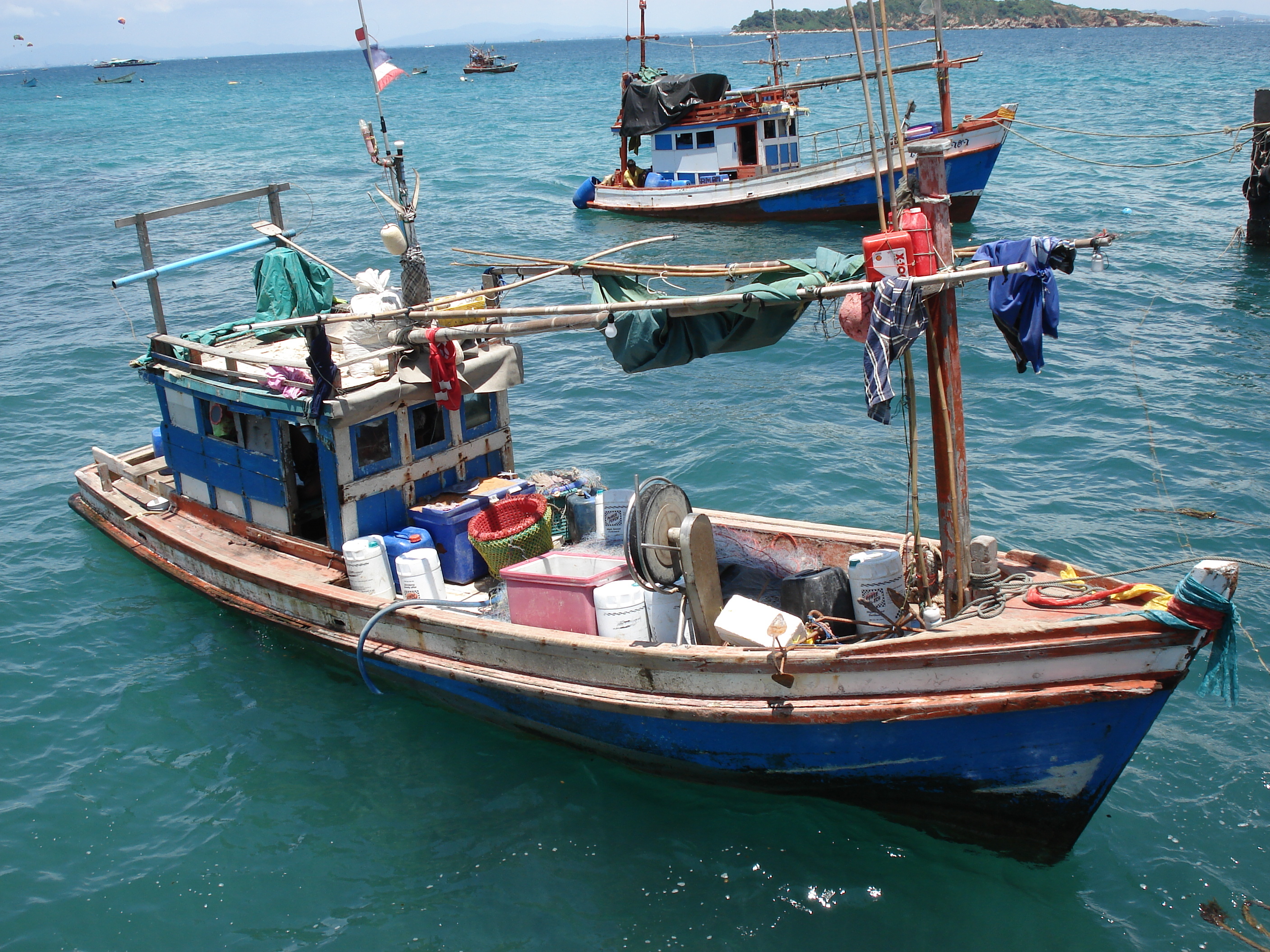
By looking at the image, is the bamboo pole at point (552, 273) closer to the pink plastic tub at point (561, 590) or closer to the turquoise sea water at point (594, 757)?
the pink plastic tub at point (561, 590)

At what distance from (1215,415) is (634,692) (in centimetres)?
1198

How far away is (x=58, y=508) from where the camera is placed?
1446cm

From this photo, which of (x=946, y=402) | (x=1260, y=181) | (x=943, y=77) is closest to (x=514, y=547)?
(x=946, y=402)

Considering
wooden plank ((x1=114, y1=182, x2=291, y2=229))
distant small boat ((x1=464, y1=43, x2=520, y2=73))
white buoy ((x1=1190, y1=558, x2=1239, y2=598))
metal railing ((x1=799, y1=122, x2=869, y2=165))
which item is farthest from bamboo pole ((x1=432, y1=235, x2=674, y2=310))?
distant small boat ((x1=464, y1=43, x2=520, y2=73))

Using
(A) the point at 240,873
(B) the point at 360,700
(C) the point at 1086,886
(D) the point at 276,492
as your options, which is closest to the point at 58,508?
(D) the point at 276,492

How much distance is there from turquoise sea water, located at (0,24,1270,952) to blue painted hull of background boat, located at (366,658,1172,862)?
0.29 metres

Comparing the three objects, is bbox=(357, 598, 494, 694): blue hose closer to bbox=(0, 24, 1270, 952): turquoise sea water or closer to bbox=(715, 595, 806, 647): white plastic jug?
bbox=(0, 24, 1270, 952): turquoise sea water

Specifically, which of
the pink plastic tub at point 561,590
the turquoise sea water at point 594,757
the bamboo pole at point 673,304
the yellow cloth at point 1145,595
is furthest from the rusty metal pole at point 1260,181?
the pink plastic tub at point 561,590

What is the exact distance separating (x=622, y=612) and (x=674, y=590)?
18.3 inches

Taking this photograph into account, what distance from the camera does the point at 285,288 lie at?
1141 centimetres

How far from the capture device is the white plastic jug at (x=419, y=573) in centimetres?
952

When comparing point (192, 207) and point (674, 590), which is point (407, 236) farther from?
point (674, 590)

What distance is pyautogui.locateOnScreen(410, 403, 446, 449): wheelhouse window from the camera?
10.3m

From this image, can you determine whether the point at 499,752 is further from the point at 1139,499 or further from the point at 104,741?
the point at 1139,499
